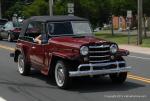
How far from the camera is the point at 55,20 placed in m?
12.7

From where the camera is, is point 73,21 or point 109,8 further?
point 109,8

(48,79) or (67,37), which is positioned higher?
(67,37)

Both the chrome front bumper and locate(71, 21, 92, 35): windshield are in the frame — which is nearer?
the chrome front bumper

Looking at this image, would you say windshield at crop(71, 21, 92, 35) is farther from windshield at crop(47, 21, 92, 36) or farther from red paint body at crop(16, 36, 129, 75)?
red paint body at crop(16, 36, 129, 75)

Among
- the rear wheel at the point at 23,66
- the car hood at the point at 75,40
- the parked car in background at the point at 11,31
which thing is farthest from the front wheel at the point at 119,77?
the parked car in background at the point at 11,31

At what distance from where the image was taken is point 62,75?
11.3 m

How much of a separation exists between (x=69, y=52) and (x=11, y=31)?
83.4ft

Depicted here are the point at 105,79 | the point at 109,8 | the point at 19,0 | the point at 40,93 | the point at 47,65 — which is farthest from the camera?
the point at 19,0

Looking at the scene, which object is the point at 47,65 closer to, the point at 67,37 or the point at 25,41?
the point at 67,37

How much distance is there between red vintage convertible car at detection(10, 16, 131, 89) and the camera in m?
11.1

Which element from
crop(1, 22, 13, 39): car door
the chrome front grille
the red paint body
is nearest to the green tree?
crop(1, 22, 13, 39): car door

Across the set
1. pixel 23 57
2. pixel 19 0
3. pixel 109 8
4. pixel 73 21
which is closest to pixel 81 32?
pixel 73 21

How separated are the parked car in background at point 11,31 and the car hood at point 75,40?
23725 mm

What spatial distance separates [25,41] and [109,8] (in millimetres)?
31377
